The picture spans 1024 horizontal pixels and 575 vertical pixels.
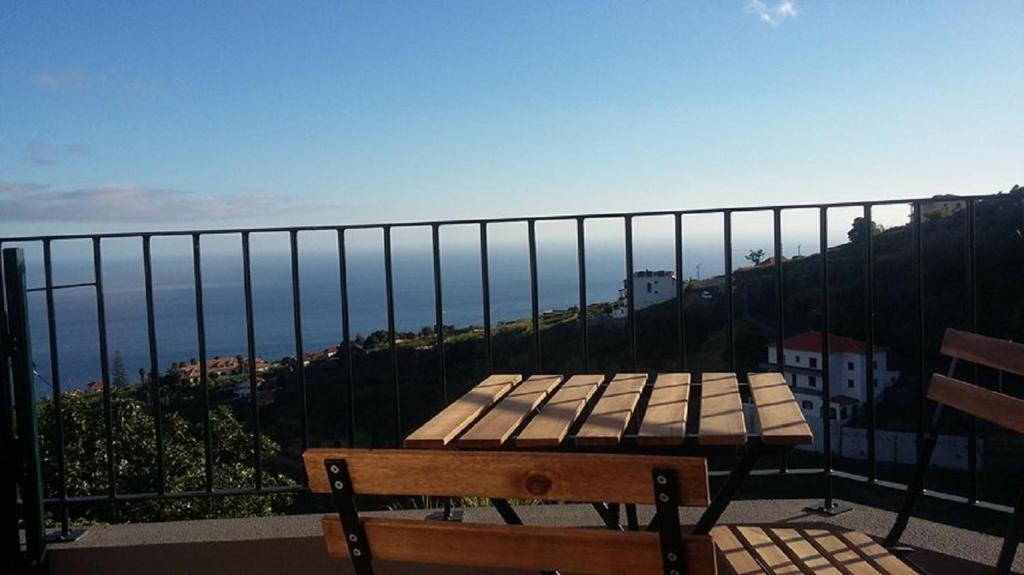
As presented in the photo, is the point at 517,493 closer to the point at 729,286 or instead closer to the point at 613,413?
the point at 613,413

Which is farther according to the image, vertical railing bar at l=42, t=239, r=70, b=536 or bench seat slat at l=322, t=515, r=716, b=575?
vertical railing bar at l=42, t=239, r=70, b=536

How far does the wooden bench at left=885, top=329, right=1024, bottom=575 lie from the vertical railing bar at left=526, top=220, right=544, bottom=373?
1437 millimetres

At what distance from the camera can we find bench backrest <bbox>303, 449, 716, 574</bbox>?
142cm

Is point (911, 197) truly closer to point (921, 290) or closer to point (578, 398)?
point (921, 290)

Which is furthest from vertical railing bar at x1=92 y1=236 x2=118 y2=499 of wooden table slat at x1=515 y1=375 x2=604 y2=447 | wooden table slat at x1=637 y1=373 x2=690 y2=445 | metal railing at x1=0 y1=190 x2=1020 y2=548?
wooden table slat at x1=637 y1=373 x2=690 y2=445

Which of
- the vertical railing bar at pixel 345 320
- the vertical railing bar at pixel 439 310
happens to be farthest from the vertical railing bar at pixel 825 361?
the vertical railing bar at pixel 345 320

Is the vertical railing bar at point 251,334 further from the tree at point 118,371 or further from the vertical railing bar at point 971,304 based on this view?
the vertical railing bar at point 971,304

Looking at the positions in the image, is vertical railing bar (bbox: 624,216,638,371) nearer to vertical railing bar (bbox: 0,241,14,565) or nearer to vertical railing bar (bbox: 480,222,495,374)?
vertical railing bar (bbox: 480,222,495,374)

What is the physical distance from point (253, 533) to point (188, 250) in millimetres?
1066

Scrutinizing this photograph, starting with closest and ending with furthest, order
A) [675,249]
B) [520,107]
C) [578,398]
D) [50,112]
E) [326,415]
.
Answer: [578,398] → [675,249] → [326,415] → [520,107] → [50,112]

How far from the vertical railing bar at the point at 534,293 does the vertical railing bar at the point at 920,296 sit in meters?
1.38

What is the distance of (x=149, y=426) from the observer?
28.2ft

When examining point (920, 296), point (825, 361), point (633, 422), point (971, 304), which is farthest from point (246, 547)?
point (971, 304)

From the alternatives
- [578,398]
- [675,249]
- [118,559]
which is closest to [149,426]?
[118,559]
